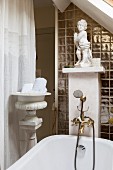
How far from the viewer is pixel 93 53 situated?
220 centimetres

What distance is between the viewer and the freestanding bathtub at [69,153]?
1.63 metres

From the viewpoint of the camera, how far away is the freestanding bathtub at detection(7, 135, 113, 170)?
1.63 metres

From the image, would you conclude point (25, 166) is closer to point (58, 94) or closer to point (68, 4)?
point (58, 94)

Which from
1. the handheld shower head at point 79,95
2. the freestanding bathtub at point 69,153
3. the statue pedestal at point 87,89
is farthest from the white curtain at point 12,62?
the handheld shower head at point 79,95

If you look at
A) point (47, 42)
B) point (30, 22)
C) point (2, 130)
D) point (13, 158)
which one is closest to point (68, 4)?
point (30, 22)

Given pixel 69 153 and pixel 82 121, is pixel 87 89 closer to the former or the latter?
pixel 82 121

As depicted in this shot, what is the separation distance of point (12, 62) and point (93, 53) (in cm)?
87

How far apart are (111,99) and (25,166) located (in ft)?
4.00

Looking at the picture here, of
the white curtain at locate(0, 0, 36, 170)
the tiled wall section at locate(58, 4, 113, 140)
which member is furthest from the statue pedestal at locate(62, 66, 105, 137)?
the white curtain at locate(0, 0, 36, 170)

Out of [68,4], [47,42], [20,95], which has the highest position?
[68,4]

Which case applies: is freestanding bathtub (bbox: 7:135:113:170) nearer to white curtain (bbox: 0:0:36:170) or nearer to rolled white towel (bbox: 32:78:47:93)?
white curtain (bbox: 0:0:36:170)

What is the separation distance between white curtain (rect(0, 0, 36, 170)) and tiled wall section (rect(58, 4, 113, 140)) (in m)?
0.35

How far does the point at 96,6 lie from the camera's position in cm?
178

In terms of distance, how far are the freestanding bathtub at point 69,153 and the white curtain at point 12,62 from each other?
31 cm
